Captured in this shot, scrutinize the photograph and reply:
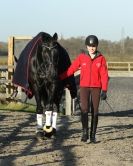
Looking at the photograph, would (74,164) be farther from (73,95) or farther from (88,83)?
(73,95)

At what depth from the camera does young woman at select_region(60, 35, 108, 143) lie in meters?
9.31

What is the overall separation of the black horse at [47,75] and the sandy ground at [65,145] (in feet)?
1.64

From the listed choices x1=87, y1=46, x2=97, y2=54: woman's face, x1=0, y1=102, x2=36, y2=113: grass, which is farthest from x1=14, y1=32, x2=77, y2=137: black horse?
x1=0, y1=102, x2=36, y2=113: grass

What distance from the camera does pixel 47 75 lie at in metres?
9.57

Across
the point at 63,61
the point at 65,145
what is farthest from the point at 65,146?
the point at 63,61

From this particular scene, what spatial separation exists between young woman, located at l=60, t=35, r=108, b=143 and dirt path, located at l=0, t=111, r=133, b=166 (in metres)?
0.56

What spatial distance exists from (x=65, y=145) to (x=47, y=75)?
130 cm

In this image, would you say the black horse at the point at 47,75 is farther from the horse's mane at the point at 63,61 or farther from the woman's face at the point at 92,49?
the woman's face at the point at 92,49

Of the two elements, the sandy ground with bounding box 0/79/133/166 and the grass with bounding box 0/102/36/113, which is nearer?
the sandy ground with bounding box 0/79/133/166

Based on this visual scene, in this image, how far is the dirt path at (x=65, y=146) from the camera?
7664 millimetres

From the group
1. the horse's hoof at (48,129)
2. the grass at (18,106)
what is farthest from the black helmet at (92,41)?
the grass at (18,106)

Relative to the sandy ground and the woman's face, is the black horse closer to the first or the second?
the sandy ground

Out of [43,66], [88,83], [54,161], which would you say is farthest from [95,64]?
[54,161]

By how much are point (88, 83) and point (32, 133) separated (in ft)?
6.40
